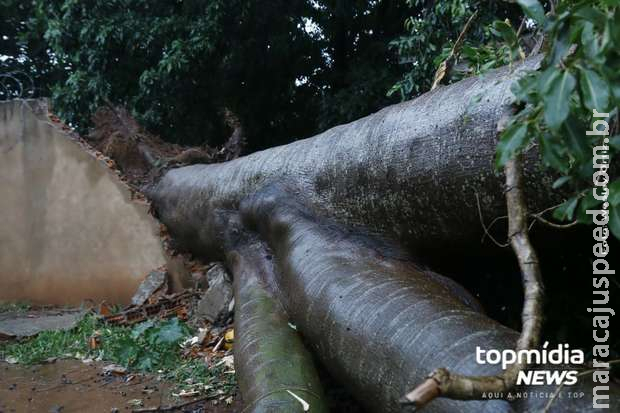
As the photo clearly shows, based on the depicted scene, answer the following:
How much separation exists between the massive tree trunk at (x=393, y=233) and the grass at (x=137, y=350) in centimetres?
59

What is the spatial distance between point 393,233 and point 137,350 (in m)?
1.88

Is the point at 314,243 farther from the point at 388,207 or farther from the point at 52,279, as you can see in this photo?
the point at 52,279

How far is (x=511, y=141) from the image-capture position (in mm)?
887

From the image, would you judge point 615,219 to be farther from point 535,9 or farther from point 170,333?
point 170,333

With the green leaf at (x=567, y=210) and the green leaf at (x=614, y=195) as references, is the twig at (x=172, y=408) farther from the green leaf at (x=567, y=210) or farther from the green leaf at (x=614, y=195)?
the green leaf at (x=614, y=195)

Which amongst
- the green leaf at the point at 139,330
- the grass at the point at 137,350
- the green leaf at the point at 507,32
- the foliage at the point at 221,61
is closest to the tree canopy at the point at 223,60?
the foliage at the point at 221,61

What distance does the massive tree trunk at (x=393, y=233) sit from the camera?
1388 mm

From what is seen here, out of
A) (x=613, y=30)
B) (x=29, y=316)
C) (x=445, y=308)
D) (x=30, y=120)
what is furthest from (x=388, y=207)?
(x=30, y=120)

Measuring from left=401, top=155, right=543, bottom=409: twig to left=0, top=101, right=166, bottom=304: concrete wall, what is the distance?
4.17 metres

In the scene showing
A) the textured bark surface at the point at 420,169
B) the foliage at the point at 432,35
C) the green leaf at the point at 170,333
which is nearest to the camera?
the textured bark surface at the point at 420,169

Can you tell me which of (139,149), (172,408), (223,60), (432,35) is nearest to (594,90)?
(172,408)

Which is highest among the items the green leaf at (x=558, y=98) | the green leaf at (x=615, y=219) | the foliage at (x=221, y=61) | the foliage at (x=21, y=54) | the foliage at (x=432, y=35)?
the foliage at (x=21, y=54)

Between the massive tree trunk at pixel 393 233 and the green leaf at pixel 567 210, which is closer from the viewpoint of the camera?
the green leaf at pixel 567 210

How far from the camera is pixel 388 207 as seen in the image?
199 centimetres
